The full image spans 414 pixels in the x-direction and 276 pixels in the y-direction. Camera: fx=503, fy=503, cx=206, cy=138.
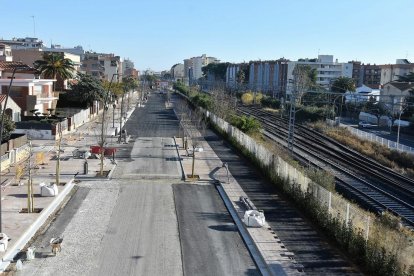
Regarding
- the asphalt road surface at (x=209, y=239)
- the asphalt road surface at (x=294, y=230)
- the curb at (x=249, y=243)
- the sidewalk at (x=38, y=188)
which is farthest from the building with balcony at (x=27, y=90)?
the curb at (x=249, y=243)

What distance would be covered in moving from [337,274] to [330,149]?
3196 cm

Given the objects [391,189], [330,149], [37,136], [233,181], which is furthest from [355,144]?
[37,136]

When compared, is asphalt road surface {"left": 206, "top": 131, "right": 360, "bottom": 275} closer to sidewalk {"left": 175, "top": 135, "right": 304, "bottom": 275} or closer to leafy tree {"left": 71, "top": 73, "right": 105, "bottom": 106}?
sidewalk {"left": 175, "top": 135, "right": 304, "bottom": 275}

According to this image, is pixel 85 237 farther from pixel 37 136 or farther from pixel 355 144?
pixel 355 144

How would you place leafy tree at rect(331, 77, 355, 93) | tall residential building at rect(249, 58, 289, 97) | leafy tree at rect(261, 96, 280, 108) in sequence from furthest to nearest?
tall residential building at rect(249, 58, 289, 97), leafy tree at rect(331, 77, 355, 93), leafy tree at rect(261, 96, 280, 108)

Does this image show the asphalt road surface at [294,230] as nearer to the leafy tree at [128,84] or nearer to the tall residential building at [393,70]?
the leafy tree at [128,84]

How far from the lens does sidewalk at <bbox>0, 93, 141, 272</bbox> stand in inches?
650

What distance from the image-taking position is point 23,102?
4953 centimetres

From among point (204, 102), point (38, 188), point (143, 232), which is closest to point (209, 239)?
point (143, 232)

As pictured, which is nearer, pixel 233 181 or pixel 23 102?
pixel 233 181

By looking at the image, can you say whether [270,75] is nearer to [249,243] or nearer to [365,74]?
[365,74]

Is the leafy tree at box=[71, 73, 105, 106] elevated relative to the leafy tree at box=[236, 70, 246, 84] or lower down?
lower down

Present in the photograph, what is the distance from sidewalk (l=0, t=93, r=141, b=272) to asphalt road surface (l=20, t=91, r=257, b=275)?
23.4 inches

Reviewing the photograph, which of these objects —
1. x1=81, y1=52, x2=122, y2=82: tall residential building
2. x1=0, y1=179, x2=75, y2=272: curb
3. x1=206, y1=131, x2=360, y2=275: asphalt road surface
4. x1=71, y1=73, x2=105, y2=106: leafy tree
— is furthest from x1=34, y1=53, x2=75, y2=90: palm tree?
x1=81, y1=52, x2=122, y2=82: tall residential building
